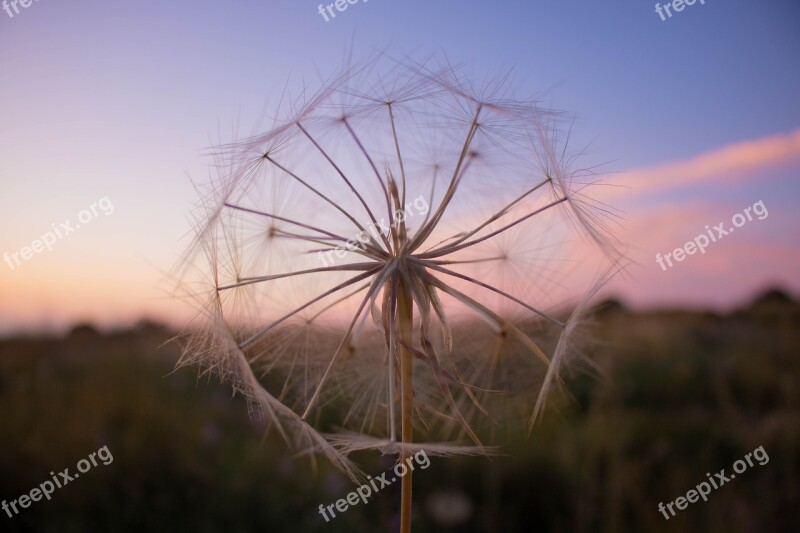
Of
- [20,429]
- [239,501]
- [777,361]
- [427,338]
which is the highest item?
[20,429]

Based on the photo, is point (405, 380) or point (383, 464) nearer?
point (405, 380)

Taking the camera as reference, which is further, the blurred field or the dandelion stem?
the blurred field

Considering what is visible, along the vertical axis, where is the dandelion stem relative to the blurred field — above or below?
above

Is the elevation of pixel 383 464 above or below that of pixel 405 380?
below

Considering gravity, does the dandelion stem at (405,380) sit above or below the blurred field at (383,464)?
A: above

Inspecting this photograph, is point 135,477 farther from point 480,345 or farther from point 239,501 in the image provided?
point 480,345

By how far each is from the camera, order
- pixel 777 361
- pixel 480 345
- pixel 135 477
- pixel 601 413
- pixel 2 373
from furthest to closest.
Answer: pixel 777 361
pixel 2 373
pixel 601 413
pixel 135 477
pixel 480 345

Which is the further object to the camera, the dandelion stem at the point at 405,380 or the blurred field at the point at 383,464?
the blurred field at the point at 383,464

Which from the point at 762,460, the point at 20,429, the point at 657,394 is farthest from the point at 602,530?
the point at 20,429
